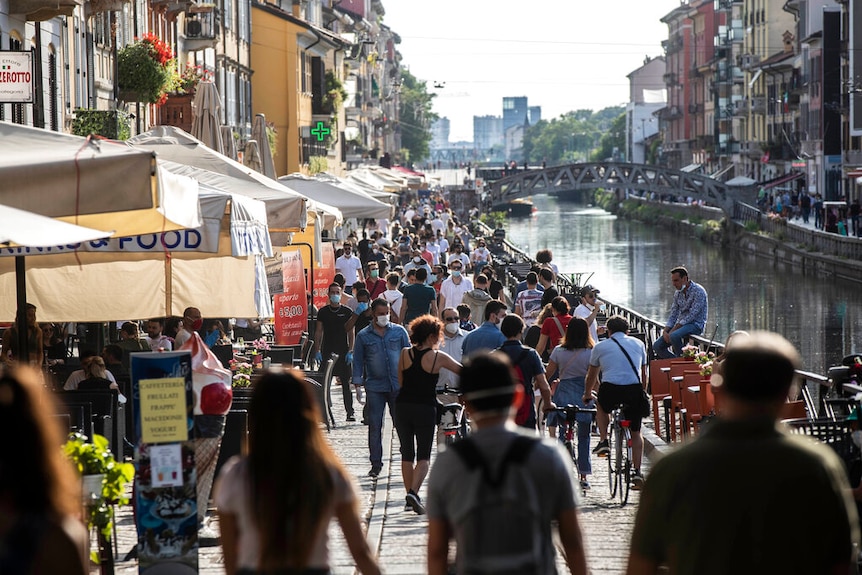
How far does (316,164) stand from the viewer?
55.1 m

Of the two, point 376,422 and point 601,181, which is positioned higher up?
point 601,181

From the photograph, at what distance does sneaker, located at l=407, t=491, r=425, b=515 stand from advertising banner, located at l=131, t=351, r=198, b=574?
350cm

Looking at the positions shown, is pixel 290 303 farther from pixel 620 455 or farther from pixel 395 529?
pixel 395 529

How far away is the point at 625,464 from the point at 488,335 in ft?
5.15

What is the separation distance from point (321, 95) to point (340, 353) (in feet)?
141

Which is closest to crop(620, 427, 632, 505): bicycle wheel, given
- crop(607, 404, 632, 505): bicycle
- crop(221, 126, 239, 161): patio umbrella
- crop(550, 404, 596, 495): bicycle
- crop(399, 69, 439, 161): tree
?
crop(607, 404, 632, 505): bicycle

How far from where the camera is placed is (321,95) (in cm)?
5916

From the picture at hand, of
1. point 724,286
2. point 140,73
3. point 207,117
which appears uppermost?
point 140,73

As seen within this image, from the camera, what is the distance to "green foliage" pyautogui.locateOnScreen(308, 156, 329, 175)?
2138 inches

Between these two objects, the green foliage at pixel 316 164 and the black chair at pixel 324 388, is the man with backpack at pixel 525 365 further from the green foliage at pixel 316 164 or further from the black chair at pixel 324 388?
the green foliage at pixel 316 164

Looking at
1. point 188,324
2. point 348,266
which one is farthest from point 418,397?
point 348,266

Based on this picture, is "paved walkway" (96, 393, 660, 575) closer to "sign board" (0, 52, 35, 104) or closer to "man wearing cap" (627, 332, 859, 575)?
"man wearing cap" (627, 332, 859, 575)

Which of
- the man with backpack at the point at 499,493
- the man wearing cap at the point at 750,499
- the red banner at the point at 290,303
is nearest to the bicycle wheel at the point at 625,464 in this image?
the red banner at the point at 290,303

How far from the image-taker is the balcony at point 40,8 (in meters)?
19.9
